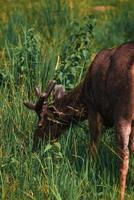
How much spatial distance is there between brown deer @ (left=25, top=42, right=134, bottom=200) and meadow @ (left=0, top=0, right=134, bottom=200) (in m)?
0.12

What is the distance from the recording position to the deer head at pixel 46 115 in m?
8.14

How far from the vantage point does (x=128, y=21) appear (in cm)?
1252

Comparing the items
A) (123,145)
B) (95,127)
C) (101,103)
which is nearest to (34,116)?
(95,127)

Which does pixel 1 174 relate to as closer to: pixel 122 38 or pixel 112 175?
pixel 112 175

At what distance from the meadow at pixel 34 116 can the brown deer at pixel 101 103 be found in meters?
0.12

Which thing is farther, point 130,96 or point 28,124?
point 28,124

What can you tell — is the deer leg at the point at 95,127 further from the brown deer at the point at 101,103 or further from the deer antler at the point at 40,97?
the deer antler at the point at 40,97

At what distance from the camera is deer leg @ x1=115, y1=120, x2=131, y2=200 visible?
7.25m

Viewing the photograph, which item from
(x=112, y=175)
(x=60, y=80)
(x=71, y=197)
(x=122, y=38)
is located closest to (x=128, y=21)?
(x=122, y=38)

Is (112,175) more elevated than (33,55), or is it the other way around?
(33,55)

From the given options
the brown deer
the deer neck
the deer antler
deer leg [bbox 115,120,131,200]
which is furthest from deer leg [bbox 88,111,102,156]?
the deer antler

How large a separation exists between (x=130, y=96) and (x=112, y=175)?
Answer: 758mm

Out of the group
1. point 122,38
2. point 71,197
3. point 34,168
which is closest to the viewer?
point 71,197

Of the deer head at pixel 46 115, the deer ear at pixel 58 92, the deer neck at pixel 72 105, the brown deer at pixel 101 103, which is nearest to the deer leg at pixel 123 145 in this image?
the brown deer at pixel 101 103
